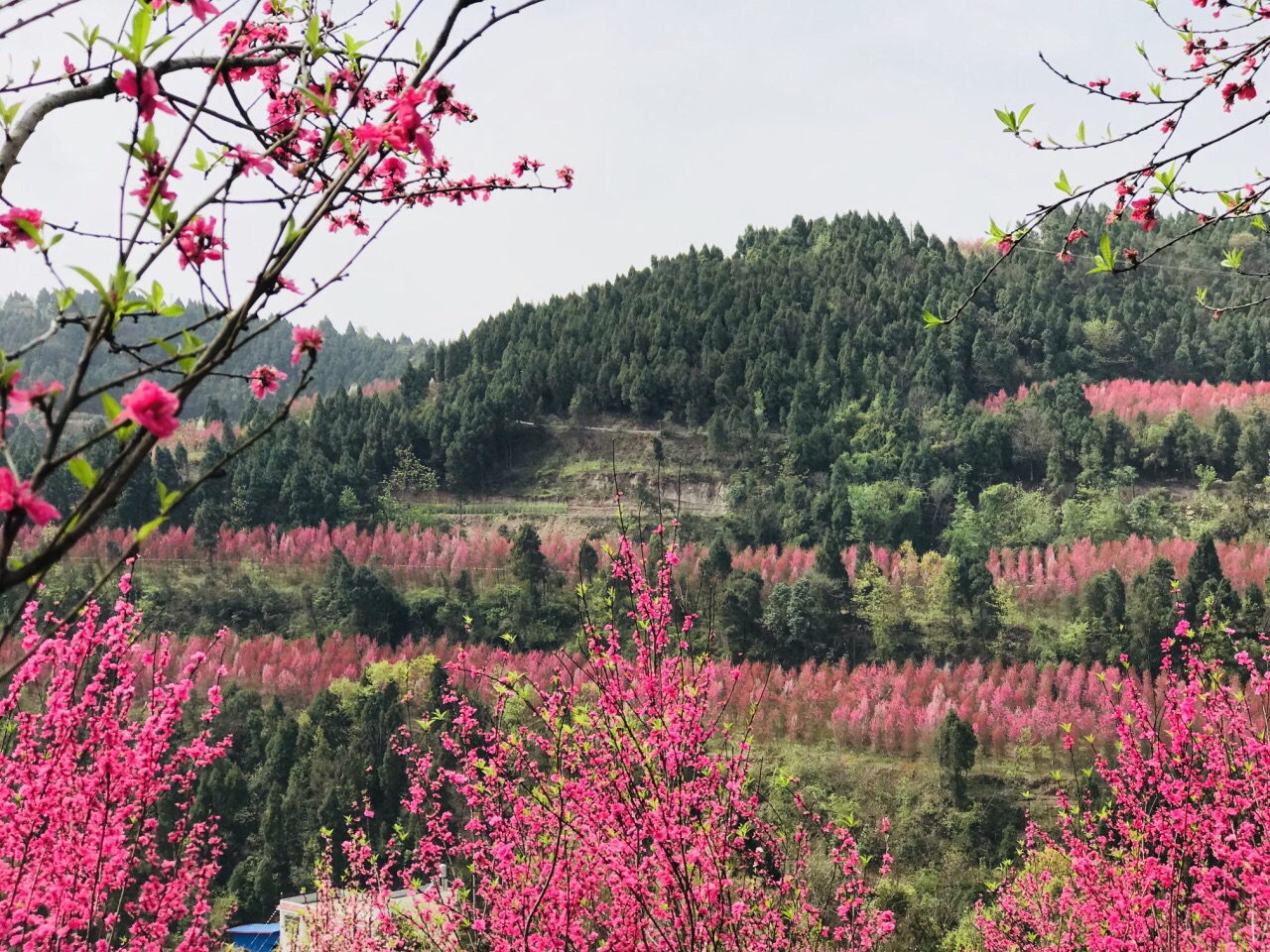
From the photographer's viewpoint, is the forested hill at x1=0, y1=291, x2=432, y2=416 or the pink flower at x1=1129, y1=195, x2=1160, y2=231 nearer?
the pink flower at x1=1129, y1=195, x2=1160, y2=231

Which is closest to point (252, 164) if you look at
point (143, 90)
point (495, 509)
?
point (143, 90)

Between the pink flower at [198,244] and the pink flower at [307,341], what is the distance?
0.26 meters

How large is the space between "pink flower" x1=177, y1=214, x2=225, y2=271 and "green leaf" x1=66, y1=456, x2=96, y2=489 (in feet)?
1.79

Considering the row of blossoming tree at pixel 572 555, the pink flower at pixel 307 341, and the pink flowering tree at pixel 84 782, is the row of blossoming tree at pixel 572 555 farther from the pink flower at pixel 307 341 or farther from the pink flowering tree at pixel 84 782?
the pink flower at pixel 307 341

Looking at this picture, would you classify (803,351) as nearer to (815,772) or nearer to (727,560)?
(727,560)

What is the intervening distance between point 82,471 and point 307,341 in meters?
0.36

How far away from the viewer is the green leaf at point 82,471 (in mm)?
888

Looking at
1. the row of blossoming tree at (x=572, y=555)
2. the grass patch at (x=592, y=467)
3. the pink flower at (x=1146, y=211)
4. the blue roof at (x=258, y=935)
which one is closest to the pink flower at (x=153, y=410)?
the pink flower at (x=1146, y=211)

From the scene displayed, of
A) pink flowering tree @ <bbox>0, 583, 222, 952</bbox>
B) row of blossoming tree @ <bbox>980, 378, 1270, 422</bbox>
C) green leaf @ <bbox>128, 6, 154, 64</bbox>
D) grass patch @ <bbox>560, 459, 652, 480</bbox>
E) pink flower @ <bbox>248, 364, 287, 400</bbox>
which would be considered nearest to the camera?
green leaf @ <bbox>128, 6, 154, 64</bbox>

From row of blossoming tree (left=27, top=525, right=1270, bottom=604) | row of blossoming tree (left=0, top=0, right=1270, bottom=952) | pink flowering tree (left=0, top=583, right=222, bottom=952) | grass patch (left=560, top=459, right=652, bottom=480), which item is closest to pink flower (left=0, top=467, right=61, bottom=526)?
row of blossoming tree (left=0, top=0, right=1270, bottom=952)

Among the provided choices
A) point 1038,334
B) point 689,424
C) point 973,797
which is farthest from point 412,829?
point 1038,334

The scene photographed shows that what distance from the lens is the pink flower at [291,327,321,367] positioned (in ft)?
3.97

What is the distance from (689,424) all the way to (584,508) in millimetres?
5735

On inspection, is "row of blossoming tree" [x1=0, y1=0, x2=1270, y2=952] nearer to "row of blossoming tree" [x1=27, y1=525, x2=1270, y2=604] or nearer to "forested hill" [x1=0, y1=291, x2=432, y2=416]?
"row of blossoming tree" [x1=27, y1=525, x2=1270, y2=604]
